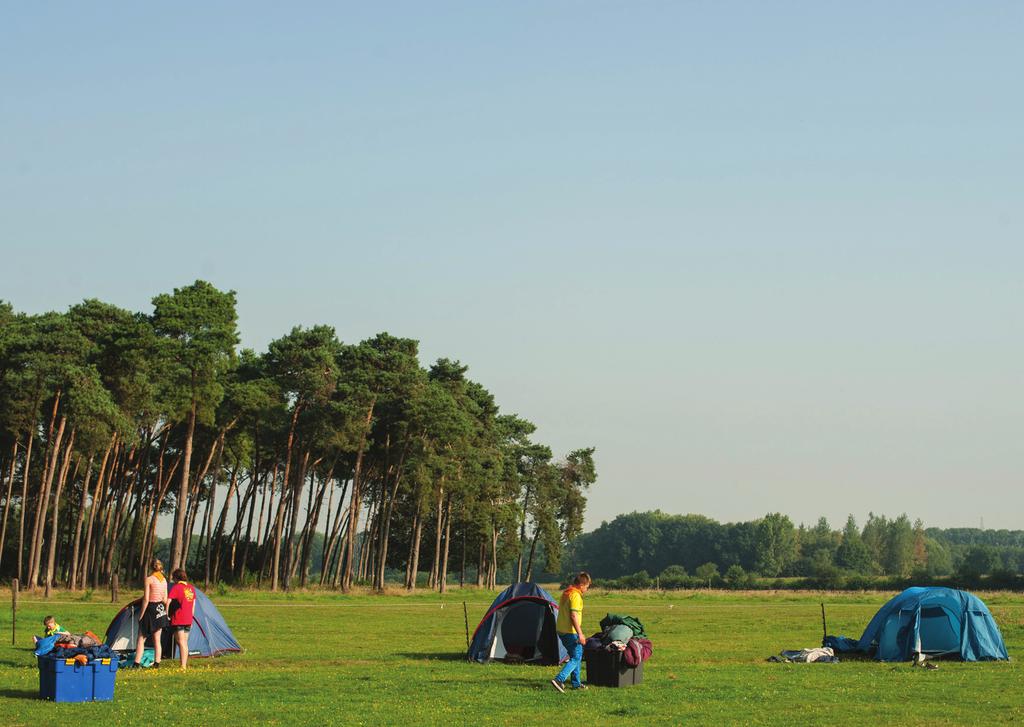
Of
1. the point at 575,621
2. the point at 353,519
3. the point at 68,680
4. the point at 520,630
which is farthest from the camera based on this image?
the point at 353,519

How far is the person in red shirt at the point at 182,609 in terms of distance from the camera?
2472 cm

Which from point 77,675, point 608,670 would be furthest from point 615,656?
point 77,675

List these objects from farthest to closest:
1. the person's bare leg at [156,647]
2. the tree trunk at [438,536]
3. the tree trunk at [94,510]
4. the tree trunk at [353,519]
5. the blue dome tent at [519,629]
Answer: the tree trunk at [438,536] → the tree trunk at [353,519] → the tree trunk at [94,510] → the blue dome tent at [519,629] → the person's bare leg at [156,647]

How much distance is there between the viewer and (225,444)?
8162 centimetres

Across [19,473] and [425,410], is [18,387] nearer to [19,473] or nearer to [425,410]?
[19,473]

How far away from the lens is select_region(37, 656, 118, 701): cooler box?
19.9 m

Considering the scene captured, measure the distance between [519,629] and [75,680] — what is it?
11851mm

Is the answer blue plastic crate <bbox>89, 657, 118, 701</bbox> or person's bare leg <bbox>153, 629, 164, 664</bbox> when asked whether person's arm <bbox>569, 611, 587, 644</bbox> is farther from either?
person's bare leg <bbox>153, 629, 164, 664</bbox>

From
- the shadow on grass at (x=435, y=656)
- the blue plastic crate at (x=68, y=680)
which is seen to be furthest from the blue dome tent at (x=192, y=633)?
the blue plastic crate at (x=68, y=680)

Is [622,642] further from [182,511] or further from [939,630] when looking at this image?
[182,511]

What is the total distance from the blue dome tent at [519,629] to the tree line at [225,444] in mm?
39841

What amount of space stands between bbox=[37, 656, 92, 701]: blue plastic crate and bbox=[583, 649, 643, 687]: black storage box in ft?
30.0

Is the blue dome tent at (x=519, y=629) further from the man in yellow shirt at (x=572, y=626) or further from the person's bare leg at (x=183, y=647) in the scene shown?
the person's bare leg at (x=183, y=647)

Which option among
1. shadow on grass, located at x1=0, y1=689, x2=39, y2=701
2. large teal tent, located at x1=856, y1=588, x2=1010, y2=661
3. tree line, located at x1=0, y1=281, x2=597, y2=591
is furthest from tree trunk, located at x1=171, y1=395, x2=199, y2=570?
shadow on grass, located at x1=0, y1=689, x2=39, y2=701
